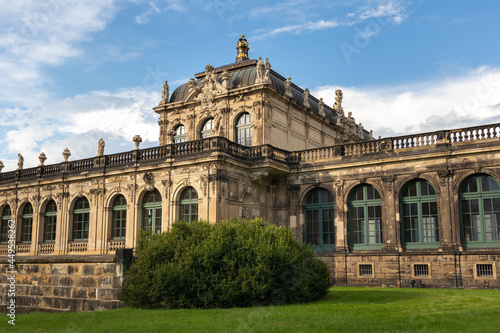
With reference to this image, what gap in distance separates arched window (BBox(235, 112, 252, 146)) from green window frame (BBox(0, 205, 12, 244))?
18.8m

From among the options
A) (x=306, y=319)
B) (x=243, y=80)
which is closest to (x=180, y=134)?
(x=243, y=80)

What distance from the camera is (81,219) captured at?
33812mm

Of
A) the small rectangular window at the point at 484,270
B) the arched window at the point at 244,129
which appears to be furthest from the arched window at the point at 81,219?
the small rectangular window at the point at 484,270

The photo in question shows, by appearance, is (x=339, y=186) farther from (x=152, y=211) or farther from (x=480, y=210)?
(x=152, y=211)

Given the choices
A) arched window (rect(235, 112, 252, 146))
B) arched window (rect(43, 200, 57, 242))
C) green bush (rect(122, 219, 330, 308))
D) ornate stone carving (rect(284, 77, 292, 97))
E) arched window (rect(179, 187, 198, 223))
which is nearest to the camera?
green bush (rect(122, 219, 330, 308))

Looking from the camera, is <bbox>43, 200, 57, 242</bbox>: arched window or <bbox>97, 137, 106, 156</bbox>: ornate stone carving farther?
<bbox>43, 200, 57, 242</bbox>: arched window

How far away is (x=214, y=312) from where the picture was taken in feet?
47.1

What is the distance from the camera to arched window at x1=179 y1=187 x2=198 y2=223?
94.3 feet

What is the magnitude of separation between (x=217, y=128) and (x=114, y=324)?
18200 millimetres

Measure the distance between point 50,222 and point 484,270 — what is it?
28.0 meters

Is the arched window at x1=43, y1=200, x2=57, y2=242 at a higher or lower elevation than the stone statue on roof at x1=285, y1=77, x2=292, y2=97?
lower

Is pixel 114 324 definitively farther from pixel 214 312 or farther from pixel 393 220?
pixel 393 220

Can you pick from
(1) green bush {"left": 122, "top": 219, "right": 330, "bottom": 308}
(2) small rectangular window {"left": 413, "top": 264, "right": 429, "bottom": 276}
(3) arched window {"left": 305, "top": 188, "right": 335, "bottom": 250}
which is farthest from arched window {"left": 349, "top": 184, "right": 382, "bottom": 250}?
(1) green bush {"left": 122, "top": 219, "right": 330, "bottom": 308}

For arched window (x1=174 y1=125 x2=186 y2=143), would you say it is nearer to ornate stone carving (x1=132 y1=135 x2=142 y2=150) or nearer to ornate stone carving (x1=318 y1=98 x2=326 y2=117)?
ornate stone carving (x1=132 y1=135 x2=142 y2=150)
